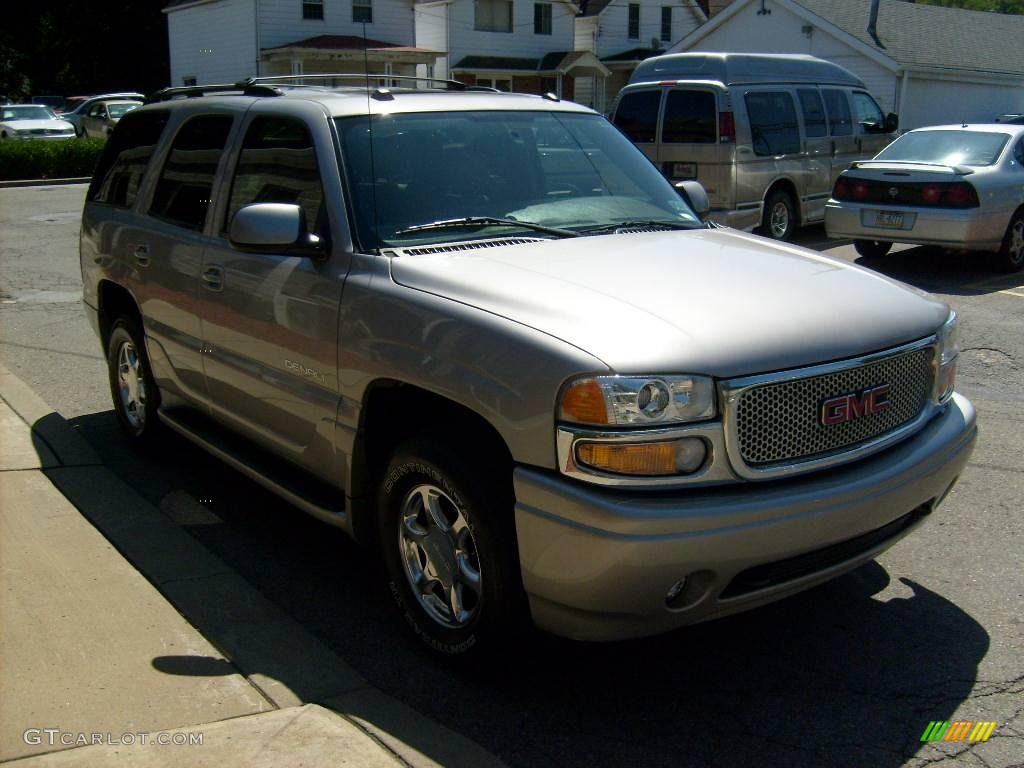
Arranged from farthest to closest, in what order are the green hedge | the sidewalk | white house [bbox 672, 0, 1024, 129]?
white house [bbox 672, 0, 1024, 129] → the green hedge → the sidewalk

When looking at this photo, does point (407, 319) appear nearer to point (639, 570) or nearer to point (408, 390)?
point (408, 390)

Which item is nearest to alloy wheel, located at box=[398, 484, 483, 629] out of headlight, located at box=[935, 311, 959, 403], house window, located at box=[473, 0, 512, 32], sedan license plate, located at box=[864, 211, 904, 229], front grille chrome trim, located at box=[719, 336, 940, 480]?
front grille chrome trim, located at box=[719, 336, 940, 480]

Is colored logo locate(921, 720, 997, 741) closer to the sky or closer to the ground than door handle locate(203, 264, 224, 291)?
closer to the ground

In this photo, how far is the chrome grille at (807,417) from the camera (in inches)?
134

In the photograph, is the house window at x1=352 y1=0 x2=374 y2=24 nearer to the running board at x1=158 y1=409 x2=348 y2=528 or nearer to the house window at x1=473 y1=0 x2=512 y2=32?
the house window at x1=473 y1=0 x2=512 y2=32

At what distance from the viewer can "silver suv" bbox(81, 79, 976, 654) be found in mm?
3297

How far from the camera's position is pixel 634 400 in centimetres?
327

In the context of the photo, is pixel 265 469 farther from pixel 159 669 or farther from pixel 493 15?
pixel 493 15

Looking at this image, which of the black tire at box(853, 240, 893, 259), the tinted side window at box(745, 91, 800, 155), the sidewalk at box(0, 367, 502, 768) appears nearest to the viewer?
the sidewalk at box(0, 367, 502, 768)

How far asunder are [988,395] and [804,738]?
466 cm

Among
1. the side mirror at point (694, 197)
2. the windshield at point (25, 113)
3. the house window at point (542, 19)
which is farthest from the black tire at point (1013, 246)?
the house window at point (542, 19)

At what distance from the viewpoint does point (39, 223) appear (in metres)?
18.5

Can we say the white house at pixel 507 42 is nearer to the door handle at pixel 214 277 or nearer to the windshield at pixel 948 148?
the windshield at pixel 948 148

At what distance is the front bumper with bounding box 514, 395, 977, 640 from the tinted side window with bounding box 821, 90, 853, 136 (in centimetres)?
1271
